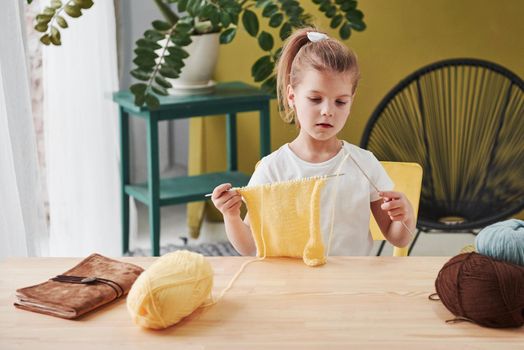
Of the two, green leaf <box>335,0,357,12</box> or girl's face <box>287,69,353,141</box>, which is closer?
girl's face <box>287,69,353,141</box>

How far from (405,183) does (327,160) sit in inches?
9.9

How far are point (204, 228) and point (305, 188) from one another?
8.05ft

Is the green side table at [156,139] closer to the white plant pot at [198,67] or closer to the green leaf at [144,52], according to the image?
the white plant pot at [198,67]

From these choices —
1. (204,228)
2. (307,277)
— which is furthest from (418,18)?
(307,277)

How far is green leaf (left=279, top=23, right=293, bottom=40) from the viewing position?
3.25m

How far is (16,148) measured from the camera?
112 inches

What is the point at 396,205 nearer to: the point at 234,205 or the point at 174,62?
the point at 234,205

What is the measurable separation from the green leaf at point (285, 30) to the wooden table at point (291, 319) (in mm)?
1593

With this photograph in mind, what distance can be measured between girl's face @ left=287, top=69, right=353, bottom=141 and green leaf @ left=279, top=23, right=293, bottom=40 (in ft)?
4.39

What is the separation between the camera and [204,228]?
4.21 meters

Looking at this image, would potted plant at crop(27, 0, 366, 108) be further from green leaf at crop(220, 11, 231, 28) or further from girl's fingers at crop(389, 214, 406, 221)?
girl's fingers at crop(389, 214, 406, 221)

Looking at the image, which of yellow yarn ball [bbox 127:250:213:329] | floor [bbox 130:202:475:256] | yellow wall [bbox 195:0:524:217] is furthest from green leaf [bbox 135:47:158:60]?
yellow yarn ball [bbox 127:250:213:329]

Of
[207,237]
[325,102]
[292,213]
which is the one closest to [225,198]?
[292,213]

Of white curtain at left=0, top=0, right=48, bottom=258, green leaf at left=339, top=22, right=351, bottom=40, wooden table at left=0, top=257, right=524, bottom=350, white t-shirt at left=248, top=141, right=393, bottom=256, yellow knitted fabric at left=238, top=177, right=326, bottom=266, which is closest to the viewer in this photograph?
wooden table at left=0, top=257, right=524, bottom=350
